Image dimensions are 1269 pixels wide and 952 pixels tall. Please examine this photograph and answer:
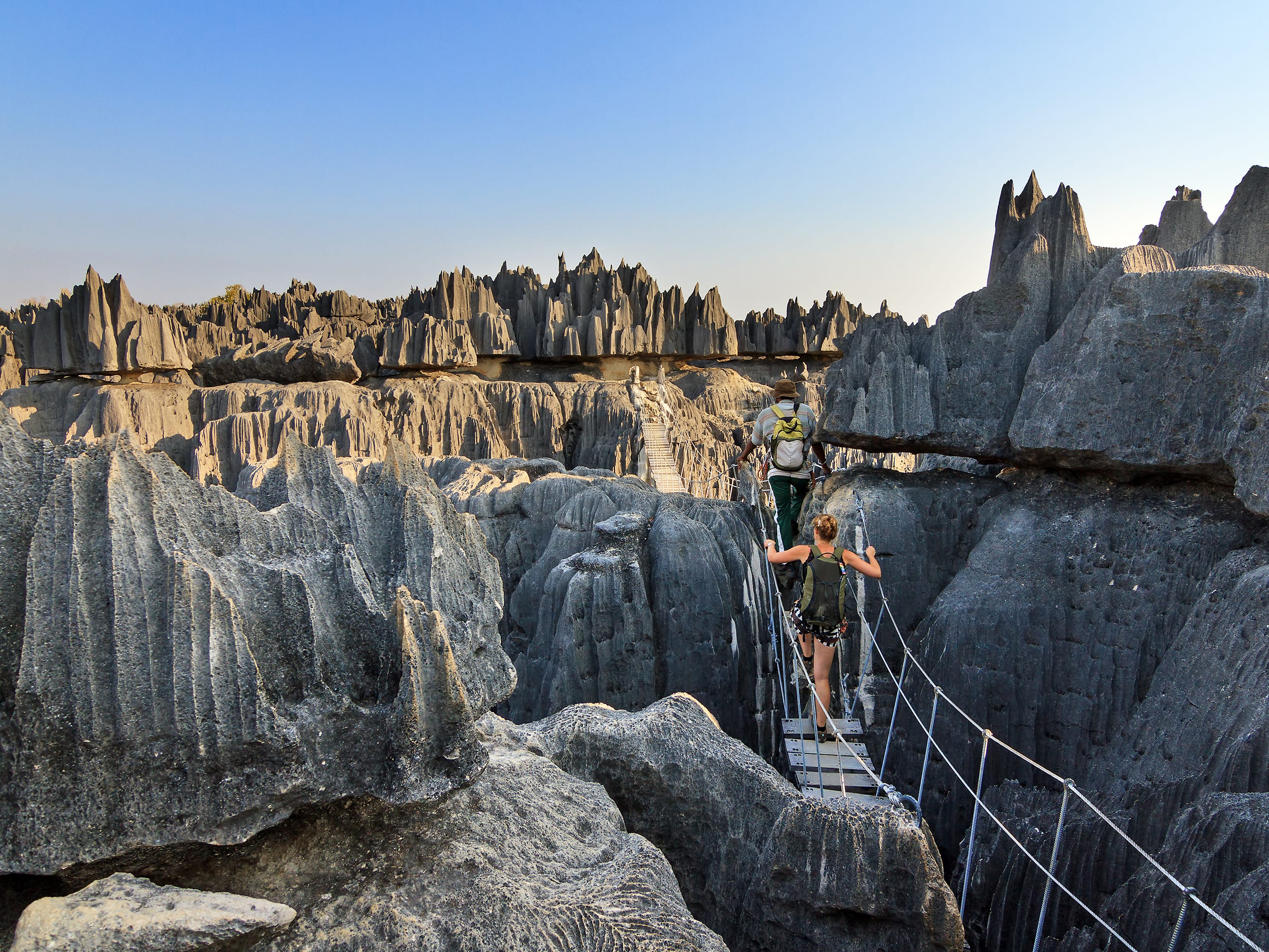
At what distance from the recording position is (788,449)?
681 centimetres

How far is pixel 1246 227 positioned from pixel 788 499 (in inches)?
171

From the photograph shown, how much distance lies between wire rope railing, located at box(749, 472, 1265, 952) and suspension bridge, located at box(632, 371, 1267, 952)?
0.05 feet

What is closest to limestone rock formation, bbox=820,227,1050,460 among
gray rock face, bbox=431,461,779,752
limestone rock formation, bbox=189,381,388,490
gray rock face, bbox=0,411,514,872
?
gray rock face, bbox=431,461,779,752

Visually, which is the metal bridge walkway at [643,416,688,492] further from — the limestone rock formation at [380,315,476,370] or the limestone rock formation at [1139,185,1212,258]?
the limestone rock formation at [380,315,476,370]

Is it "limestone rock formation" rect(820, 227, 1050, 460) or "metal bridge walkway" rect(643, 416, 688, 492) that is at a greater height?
"limestone rock formation" rect(820, 227, 1050, 460)

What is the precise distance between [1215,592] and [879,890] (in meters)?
3.33

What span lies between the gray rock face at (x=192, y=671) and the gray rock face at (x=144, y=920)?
0.12 m

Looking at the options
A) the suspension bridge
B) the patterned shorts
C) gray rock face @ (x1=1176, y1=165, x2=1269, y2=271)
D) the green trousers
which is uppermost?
gray rock face @ (x1=1176, y1=165, x2=1269, y2=271)

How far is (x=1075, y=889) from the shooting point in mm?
4422

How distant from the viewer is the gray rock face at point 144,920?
6.21 feet

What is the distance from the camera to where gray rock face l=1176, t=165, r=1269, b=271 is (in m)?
6.39

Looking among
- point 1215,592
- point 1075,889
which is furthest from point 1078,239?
point 1075,889

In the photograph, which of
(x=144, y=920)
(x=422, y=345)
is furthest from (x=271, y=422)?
(x=144, y=920)

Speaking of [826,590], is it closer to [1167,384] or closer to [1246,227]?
[1167,384]
